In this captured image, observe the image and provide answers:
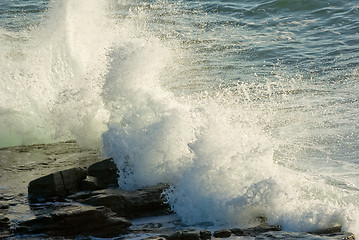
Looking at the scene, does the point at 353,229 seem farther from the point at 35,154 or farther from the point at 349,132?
the point at 35,154

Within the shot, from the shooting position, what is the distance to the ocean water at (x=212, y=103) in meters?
6.97

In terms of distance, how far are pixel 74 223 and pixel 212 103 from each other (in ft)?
9.77

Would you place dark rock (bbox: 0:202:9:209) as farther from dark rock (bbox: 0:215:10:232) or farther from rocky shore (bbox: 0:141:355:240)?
dark rock (bbox: 0:215:10:232)

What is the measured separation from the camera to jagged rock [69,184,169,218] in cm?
658

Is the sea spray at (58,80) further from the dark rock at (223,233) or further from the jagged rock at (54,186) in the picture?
the dark rock at (223,233)

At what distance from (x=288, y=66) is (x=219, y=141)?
7.18 m

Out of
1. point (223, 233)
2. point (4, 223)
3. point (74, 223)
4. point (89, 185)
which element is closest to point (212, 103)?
point (89, 185)

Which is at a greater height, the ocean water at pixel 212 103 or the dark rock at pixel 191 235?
the ocean water at pixel 212 103

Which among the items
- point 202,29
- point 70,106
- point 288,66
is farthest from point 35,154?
point 202,29

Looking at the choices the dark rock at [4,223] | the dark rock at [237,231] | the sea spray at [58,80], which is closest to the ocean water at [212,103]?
the sea spray at [58,80]

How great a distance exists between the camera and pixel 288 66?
46.5 ft

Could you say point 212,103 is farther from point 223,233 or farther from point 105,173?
point 223,233

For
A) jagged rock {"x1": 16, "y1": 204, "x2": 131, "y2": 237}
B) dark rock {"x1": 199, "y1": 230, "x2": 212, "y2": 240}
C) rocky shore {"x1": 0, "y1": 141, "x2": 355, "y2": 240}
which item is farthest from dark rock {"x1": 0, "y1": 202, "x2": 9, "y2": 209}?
dark rock {"x1": 199, "y1": 230, "x2": 212, "y2": 240}

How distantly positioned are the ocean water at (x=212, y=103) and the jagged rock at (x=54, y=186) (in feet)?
2.26
